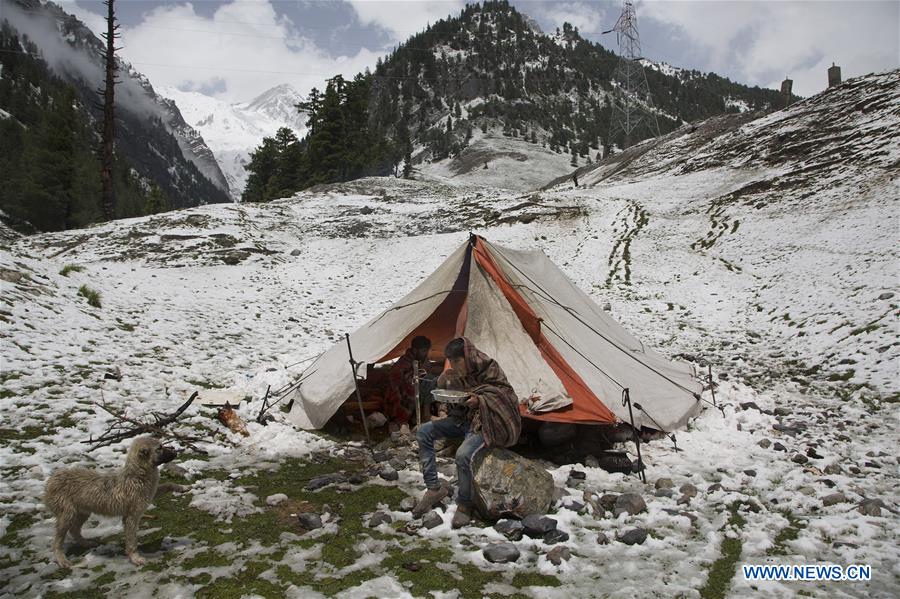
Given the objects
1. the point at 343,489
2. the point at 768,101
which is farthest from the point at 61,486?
the point at 768,101

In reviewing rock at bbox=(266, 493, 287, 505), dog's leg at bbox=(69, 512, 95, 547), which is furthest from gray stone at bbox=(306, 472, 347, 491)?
dog's leg at bbox=(69, 512, 95, 547)

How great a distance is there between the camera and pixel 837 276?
13375 millimetres

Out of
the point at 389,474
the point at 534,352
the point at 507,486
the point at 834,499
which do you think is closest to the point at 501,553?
the point at 507,486

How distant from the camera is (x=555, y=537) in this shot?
4359mm

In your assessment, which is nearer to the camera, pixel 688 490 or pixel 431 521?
pixel 431 521

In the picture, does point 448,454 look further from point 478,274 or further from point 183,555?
point 183,555

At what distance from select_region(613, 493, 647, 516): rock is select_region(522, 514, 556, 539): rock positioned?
0.86 metres

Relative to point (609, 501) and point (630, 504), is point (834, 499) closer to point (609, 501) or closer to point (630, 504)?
point (630, 504)

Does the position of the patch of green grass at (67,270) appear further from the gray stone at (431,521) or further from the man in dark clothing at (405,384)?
the gray stone at (431,521)

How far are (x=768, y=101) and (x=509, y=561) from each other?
633 feet

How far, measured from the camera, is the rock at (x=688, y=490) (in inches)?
206

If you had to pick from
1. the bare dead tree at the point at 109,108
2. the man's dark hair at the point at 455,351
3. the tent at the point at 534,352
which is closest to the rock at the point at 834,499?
the tent at the point at 534,352

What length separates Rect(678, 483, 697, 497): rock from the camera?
522cm

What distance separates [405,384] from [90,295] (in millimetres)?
8323
